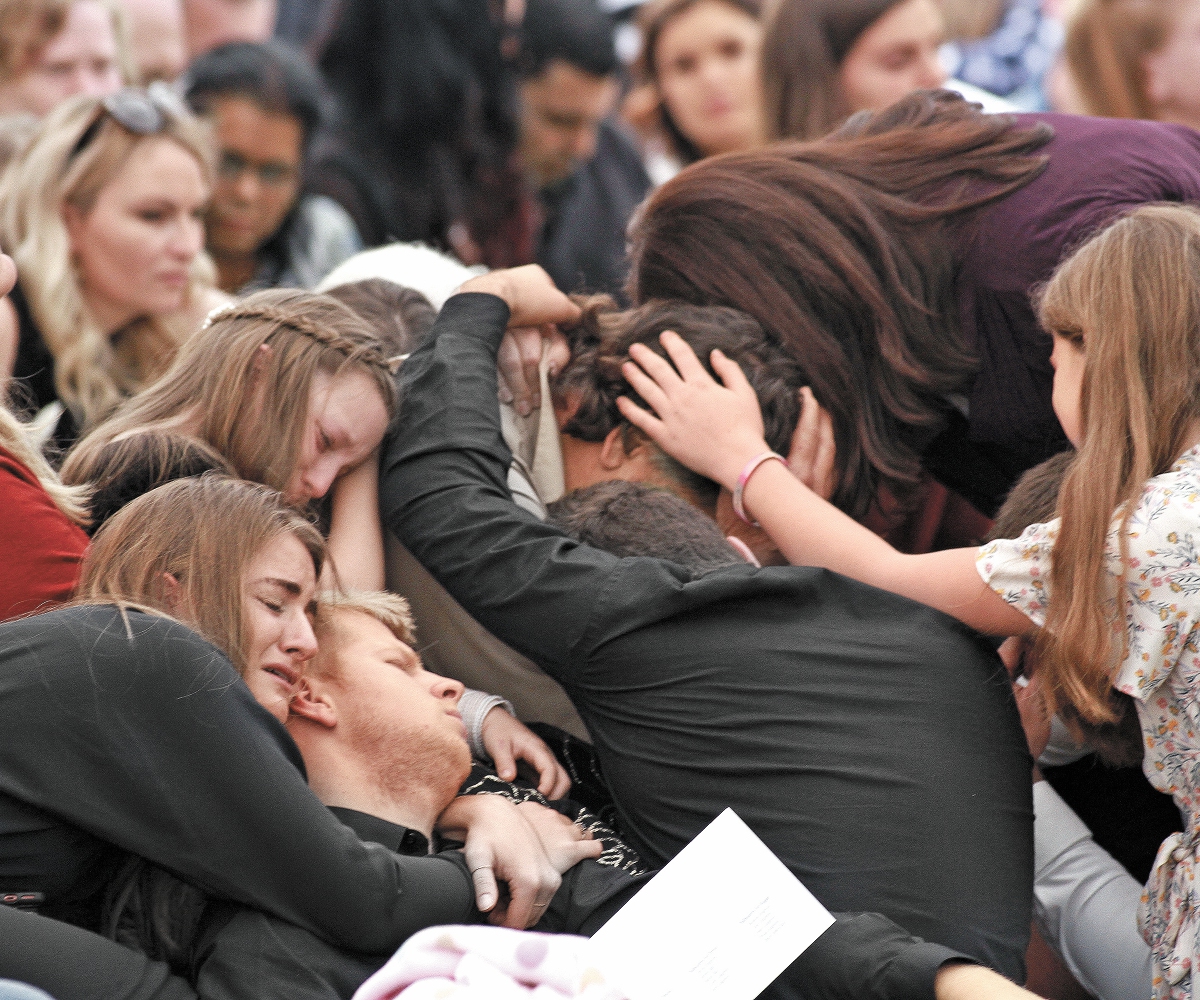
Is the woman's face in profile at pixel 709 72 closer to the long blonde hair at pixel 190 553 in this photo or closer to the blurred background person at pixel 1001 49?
the blurred background person at pixel 1001 49

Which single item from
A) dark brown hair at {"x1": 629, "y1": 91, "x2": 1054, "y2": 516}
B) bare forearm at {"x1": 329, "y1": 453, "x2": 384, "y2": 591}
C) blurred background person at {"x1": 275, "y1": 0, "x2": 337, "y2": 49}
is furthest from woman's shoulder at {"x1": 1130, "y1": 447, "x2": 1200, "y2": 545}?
blurred background person at {"x1": 275, "y1": 0, "x2": 337, "y2": 49}

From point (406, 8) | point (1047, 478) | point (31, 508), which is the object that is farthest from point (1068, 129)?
point (406, 8)

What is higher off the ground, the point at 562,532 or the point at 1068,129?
the point at 1068,129

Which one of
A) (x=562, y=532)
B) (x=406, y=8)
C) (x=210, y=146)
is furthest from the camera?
(x=406, y=8)

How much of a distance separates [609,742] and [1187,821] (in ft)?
2.57

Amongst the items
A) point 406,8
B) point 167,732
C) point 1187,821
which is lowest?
point 1187,821

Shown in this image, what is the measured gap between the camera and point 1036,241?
236cm

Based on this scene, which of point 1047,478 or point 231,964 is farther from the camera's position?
point 1047,478

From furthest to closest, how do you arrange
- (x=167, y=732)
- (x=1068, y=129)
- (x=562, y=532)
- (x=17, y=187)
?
(x=17, y=187)
(x=1068, y=129)
(x=562, y=532)
(x=167, y=732)

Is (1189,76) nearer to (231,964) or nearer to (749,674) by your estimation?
(749,674)

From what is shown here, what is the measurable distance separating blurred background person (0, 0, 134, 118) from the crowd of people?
1116 mm

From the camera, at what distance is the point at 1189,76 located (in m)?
3.51

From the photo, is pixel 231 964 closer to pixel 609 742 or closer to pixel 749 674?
pixel 609 742

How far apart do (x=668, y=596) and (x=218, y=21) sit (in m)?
4.07
